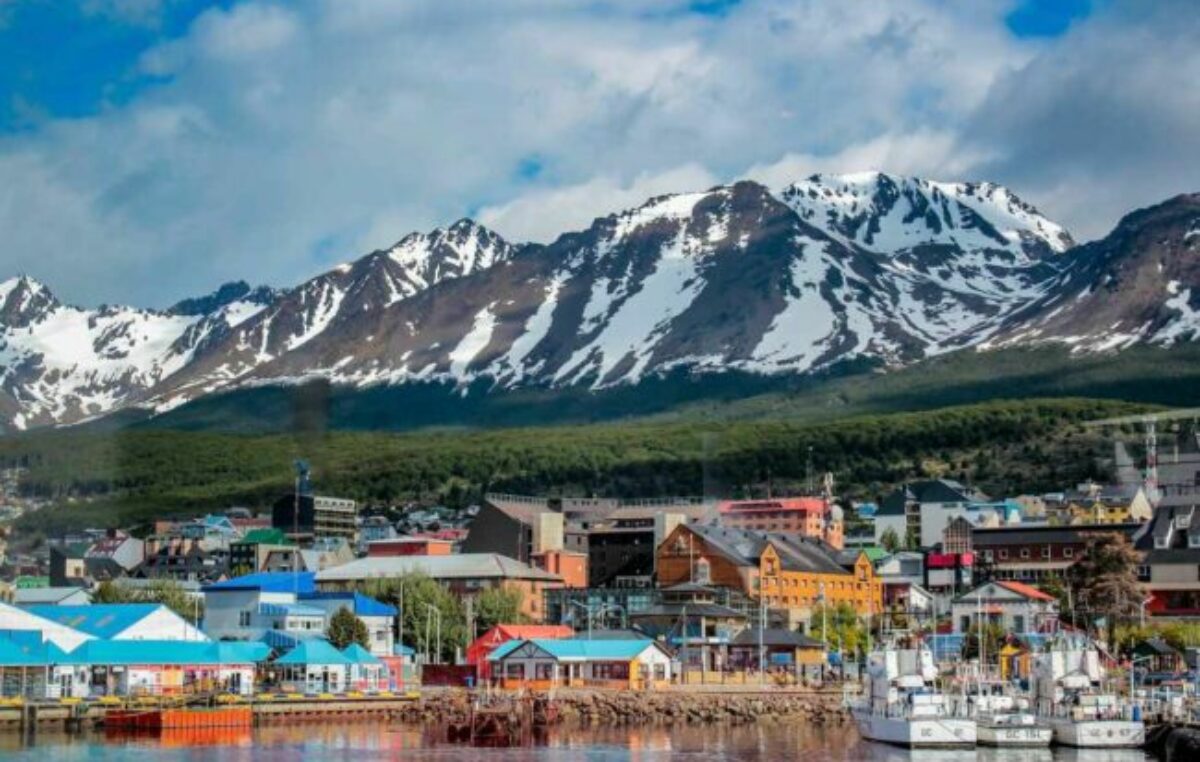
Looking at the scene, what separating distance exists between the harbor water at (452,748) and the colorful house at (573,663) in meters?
13.8

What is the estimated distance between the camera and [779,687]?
88.8 metres

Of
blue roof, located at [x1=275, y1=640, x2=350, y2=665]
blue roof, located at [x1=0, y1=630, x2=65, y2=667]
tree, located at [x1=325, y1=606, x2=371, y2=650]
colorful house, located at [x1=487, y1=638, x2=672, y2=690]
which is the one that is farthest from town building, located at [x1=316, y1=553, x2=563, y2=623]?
blue roof, located at [x1=0, y1=630, x2=65, y2=667]

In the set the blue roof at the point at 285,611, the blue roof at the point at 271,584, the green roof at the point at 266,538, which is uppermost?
the green roof at the point at 266,538

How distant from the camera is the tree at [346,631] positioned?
90.6m

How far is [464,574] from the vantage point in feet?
378

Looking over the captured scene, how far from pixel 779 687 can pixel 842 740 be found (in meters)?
18.6

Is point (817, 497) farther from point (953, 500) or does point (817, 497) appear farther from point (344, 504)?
point (344, 504)

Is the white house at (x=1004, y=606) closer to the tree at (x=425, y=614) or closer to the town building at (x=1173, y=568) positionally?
the town building at (x=1173, y=568)

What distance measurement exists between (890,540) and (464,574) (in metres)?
49.3

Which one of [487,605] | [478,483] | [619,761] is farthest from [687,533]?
[478,483]

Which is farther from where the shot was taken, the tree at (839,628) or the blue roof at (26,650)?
the tree at (839,628)

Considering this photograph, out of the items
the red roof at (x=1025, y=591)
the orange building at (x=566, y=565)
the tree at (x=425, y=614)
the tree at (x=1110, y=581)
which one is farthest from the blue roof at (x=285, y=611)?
the tree at (x=1110, y=581)

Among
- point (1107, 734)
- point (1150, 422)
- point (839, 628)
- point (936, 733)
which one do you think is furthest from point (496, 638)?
point (1150, 422)

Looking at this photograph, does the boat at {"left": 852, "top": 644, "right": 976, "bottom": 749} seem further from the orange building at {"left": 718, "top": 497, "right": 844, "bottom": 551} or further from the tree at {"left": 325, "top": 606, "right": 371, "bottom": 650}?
the orange building at {"left": 718, "top": 497, "right": 844, "bottom": 551}
